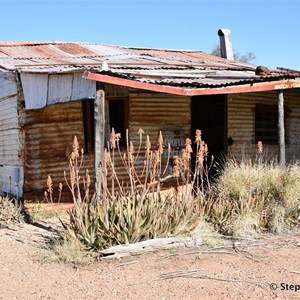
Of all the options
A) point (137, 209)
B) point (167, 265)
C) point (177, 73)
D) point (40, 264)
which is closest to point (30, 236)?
point (40, 264)

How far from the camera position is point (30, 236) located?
740cm

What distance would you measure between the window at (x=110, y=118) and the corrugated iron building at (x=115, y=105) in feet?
0.07

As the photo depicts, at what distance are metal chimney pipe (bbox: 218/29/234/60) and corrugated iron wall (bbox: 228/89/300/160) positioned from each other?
3.97 m

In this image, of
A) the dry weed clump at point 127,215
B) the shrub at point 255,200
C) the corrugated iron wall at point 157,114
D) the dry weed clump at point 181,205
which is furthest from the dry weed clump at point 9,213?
the shrub at point 255,200

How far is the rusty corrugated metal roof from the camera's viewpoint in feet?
26.6

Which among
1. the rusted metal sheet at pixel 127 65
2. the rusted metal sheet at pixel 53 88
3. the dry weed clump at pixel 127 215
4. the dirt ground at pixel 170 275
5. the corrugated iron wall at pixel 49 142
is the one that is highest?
the rusted metal sheet at pixel 127 65

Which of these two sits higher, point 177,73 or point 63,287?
point 177,73

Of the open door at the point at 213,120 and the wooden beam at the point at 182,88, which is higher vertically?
the wooden beam at the point at 182,88

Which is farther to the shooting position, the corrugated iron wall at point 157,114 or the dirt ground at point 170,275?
the corrugated iron wall at point 157,114

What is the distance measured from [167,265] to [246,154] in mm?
6278

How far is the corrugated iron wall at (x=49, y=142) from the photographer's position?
9172mm

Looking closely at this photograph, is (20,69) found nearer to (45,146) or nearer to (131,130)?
(45,146)

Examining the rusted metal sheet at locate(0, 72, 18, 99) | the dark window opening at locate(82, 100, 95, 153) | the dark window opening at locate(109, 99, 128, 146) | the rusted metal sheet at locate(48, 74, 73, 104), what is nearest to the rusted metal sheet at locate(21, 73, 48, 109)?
the rusted metal sheet at locate(48, 74, 73, 104)

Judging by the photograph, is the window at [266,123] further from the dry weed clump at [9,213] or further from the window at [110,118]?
the dry weed clump at [9,213]
